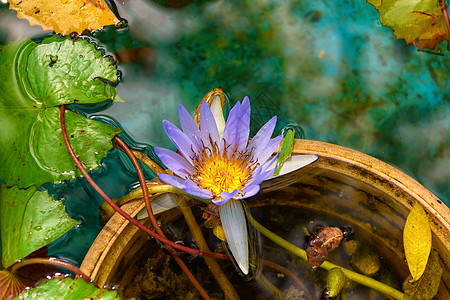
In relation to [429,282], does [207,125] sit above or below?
above

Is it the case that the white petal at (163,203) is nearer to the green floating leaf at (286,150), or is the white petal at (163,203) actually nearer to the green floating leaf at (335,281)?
the green floating leaf at (286,150)

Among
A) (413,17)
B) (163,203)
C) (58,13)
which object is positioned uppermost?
(58,13)

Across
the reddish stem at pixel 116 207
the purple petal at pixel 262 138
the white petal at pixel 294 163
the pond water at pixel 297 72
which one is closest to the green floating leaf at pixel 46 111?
the reddish stem at pixel 116 207

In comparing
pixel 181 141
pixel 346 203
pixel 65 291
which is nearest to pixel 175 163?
pixel 181 141

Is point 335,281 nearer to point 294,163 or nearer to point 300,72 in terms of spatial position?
point 294,163

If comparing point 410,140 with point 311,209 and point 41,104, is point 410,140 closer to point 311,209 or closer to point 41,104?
point 311,209

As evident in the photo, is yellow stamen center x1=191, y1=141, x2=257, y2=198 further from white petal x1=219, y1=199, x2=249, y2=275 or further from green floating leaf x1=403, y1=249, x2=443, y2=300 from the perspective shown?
green floating leaf x1=403, y1=249, x2=443, y2=300

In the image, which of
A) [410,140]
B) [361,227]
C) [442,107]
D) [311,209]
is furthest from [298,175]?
[442,107]
